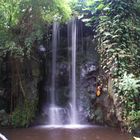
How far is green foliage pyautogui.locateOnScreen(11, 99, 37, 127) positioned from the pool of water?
0.56m

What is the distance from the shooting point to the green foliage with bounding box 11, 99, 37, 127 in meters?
10.2

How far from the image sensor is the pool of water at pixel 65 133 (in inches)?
323

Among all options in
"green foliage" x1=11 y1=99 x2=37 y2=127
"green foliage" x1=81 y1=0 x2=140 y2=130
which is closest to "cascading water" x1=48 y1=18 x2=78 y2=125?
"green foliage" x1=11 y1=99 x2=37 y2=127

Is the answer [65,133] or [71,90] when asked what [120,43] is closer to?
[71,90]

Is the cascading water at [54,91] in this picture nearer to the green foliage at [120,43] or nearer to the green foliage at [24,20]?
the green foliage at [120,43]

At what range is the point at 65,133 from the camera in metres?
8.83

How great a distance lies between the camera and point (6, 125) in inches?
401

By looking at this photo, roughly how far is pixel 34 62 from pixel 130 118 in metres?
4.41

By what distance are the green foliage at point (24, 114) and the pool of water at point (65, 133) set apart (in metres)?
0.56

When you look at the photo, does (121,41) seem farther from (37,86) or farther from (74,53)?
(37,86)

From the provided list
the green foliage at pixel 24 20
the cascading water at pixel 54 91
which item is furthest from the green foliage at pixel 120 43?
the green foliage at pixel 24 20

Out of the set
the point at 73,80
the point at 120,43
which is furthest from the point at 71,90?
the point at 120,43

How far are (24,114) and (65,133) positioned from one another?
6.99ft

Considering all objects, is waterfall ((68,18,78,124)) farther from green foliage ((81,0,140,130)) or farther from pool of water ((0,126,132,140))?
pool of water ((0,126,132,140))
